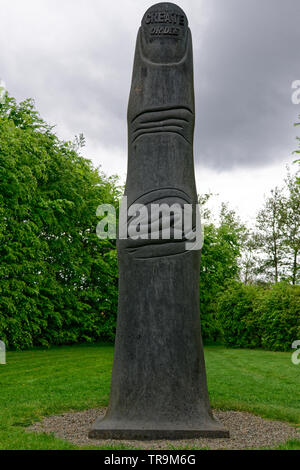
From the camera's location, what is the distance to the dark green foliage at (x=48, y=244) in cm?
1688

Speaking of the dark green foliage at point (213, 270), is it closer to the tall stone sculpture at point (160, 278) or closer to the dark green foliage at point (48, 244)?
the dark green foliage at point (48, 244)

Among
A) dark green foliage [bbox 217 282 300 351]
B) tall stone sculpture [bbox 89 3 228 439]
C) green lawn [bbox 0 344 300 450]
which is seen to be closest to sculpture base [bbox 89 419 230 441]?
tall stone sculpture [bbox 89 3 228 439]

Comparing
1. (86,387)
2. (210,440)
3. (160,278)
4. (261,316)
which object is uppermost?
(160,278)

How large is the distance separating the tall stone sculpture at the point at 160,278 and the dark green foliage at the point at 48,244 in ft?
33.3

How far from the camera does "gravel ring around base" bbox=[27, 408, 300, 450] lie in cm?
525

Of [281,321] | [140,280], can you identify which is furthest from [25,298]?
[140,280]

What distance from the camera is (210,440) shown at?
5.44 meters

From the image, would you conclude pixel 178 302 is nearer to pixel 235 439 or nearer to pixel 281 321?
pixel 235 439

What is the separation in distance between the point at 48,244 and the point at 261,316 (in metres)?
9.90

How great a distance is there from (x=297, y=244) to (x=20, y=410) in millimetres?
24913

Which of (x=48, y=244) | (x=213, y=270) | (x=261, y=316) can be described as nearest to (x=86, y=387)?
(x=48, y=244)

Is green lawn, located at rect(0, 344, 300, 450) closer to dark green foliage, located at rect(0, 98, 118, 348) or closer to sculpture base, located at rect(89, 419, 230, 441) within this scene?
sculpture base, located at rect(89, 419, 230, 441)

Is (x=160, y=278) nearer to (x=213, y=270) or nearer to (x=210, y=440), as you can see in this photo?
(x=210, y=440)
